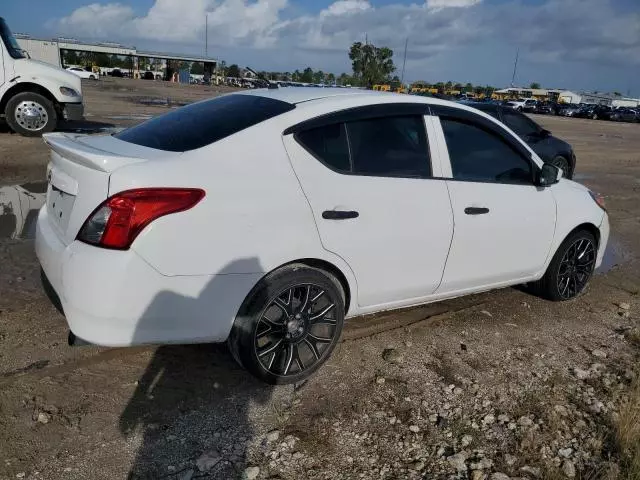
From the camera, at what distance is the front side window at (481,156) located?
3815 mm

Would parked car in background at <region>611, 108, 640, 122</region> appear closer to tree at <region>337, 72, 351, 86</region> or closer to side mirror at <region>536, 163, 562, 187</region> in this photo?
tree at <region>337, 72, 351, 86</region>

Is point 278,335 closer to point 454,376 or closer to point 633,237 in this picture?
point 454,376

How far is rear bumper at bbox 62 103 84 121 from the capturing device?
453 inches

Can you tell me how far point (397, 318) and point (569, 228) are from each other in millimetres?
1673

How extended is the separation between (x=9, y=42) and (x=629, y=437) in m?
12.5

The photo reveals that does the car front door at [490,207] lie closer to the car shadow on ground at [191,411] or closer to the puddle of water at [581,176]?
the car shadow on ground at [191,411]

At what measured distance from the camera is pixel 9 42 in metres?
11.0

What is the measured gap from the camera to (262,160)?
2.99m

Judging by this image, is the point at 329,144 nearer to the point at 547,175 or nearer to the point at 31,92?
the point at 547,175

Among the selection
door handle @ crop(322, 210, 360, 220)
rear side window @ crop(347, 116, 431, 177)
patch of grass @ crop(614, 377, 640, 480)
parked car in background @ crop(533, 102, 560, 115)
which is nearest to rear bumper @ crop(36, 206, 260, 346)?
door handle @ crop(322, 210, 360, 220)

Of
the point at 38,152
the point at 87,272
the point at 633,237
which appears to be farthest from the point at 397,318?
the point at 38,152

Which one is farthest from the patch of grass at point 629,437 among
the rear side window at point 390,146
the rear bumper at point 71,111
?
the rear bumper at point 71,111

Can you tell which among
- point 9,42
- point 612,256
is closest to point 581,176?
point 612,256

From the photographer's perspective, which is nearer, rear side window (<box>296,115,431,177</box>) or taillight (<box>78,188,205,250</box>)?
taillight (<box>78,188,205,250</box>)
